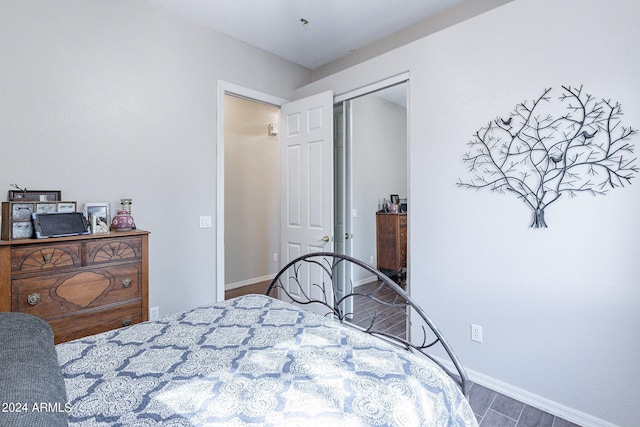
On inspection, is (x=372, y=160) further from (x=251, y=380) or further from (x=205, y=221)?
(x=251, y=380)

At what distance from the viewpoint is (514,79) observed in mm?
1977

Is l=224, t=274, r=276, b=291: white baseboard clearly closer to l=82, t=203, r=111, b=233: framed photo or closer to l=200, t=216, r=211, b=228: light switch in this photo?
l=200, t=216, r=211, b=228: light switch

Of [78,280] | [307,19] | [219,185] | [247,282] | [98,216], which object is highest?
[307,19]

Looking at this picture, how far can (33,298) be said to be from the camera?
1.69m

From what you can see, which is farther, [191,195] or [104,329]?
[191,195]

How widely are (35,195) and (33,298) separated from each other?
0.74m

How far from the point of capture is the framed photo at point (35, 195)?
193 cm

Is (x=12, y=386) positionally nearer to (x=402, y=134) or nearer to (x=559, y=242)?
(x=559, y=242)

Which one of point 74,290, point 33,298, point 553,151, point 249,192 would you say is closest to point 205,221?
point 74,290

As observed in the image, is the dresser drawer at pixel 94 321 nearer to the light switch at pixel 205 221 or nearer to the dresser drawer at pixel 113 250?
the dresser drawer at pixel 113 250

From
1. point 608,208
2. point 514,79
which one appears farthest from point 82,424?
point 514,79

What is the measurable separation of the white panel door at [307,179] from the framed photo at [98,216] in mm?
1685

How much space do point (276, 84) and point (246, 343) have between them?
9.95ft

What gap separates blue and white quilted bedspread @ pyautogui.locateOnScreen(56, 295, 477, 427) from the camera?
0.76 metres
